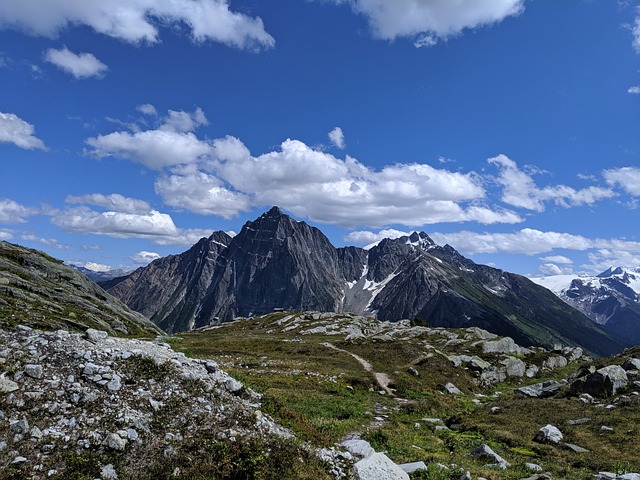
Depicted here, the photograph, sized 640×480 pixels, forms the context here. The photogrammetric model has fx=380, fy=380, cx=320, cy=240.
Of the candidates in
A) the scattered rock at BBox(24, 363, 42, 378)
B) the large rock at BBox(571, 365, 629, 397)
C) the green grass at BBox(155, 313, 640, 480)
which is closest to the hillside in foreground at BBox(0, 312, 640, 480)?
the scattered rock at BBox(24, 363, 42, 378)

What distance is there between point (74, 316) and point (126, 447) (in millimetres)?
57984

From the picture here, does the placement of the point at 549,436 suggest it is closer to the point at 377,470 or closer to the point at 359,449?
the point at 359,449

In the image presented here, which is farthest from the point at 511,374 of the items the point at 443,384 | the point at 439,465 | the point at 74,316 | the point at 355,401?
the point at 74,316

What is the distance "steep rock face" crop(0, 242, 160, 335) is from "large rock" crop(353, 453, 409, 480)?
3559 centimetres

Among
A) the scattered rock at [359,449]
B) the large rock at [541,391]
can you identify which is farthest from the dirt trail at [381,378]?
the scattered rock at [359,449]

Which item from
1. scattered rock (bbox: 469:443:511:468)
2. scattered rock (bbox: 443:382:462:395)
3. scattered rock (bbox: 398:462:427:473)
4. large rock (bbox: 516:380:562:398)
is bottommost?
scattered rock (bbox: 443:382:462:395)

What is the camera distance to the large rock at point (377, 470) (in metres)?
13.8

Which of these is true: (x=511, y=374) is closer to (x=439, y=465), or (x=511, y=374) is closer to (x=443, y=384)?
(x=443, y=384)

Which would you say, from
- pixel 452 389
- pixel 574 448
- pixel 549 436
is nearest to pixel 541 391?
pixel 452 389

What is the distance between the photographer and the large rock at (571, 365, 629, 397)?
37406 millimetres

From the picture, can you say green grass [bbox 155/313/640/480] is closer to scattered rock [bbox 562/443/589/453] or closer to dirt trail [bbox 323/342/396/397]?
scattered rock [bbox 562/443/589/453]

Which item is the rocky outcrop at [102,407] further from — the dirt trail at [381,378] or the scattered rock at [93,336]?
the dirt trail at [381,378]

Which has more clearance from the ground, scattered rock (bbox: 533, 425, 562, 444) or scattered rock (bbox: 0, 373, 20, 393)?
scattered rock (bbox: 0, 373, 20, 393)

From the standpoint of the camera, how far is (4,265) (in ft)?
255
